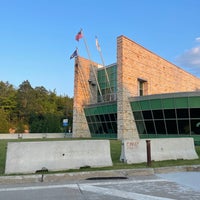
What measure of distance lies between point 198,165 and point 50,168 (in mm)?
5492

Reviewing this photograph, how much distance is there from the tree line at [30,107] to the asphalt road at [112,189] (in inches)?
2437

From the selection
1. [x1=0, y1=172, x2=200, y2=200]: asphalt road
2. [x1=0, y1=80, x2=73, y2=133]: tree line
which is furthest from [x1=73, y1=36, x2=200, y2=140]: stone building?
[x1=0, y1=80, x2=73, y2=133]: tree line

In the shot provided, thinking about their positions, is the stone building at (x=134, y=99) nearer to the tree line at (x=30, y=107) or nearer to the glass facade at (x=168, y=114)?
the glass facade at (x=168, y=114)

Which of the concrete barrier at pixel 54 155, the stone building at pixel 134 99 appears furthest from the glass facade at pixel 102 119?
the concrete barrier at pixel 54 155

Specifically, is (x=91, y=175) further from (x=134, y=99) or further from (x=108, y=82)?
(x=108, y=82)

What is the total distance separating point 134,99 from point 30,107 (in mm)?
55057

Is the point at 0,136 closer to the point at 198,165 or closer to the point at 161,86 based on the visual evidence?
the point at 161,86

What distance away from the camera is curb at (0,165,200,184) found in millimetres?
7891

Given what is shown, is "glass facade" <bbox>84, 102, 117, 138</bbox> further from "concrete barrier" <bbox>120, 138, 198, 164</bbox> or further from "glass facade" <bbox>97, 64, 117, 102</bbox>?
"concrete barrier" <bbox>120, 138, 198, 164</bbox>

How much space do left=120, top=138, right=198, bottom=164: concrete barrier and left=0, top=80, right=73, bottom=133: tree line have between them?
5823cm

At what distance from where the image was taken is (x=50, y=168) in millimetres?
8984

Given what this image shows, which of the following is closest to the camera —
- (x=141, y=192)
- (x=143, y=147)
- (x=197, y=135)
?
(x=141, y=192)

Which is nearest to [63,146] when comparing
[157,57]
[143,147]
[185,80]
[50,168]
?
[50,168]

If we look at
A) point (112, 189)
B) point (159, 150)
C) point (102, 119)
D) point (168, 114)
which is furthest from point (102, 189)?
point (102, 119)
